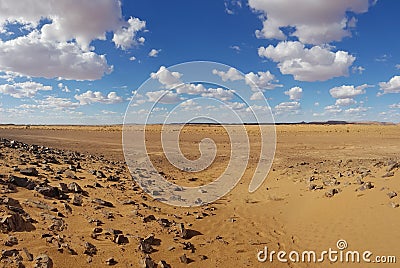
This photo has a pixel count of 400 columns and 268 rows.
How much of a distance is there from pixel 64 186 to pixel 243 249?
6.04 metres

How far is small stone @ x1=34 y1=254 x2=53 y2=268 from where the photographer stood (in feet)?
18.9

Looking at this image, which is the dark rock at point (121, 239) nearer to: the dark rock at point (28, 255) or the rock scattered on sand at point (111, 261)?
the rock scattered on sand at point (111, 261)

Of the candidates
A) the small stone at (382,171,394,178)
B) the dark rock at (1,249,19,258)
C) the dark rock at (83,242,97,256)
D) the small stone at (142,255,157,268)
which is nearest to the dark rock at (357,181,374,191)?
the small stone at (382,171,394,178)

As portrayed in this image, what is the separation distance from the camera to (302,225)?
1026cm

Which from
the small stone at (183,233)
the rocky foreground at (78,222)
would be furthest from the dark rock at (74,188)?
the small stone at (183,233)

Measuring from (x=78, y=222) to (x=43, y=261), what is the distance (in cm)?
222

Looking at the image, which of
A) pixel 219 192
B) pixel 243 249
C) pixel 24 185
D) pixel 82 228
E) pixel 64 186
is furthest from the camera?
pixel 219 192

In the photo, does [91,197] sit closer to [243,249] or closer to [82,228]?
[82,228]

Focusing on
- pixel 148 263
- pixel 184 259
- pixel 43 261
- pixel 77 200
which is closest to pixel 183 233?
pixel 184 259

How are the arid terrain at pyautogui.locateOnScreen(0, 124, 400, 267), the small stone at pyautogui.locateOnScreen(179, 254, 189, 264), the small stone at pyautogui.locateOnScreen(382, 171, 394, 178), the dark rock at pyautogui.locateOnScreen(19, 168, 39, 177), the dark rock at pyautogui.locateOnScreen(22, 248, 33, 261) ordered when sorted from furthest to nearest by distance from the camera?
1. the small stone at pyautogui.locateOnScreen(382, 171, 394, 178)
2. the dark rock at pyautogui.locateOnScreen(19, 168, 39, 177)
3. the small stone at pyautogui.locateOnScreen(179, 254, 189, 264)
4. the arid terrain at pyautogui.locateOnScreen(0, 124, 400, 267)
5. the dark rock at pyautogui.locateOnScreen(22, 248, 33, 261)

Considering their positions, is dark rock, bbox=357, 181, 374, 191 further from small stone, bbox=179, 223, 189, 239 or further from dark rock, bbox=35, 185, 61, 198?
dark rock, bbox=35, 185, 61, 198

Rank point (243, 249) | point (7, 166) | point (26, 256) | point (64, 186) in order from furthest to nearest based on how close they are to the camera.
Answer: point (7, 166) < point (64, 186) < point (243, 249) < point (26, 256)

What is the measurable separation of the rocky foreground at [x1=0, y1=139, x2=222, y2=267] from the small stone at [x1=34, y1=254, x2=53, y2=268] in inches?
0.7

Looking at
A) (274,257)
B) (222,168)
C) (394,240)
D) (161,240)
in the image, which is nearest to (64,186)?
(161,240)
